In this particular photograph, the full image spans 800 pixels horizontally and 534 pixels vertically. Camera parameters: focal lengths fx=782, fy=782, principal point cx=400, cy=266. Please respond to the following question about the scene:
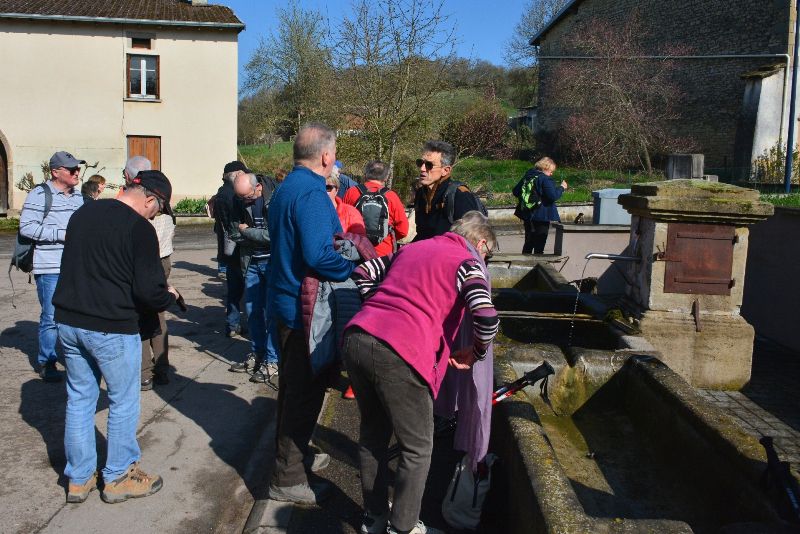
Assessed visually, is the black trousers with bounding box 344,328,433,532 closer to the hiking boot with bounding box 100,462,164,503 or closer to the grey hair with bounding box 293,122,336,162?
the grey hair with bounding box 293,122,336,162

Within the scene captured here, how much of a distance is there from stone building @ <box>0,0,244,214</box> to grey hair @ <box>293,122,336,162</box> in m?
23.4

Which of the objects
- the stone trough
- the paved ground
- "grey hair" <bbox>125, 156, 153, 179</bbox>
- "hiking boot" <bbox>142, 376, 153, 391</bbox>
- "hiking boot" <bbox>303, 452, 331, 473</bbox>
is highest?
"grey hair" <bbox>125, 156, 153, 179</bbox>

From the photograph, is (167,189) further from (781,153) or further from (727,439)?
(781,153)

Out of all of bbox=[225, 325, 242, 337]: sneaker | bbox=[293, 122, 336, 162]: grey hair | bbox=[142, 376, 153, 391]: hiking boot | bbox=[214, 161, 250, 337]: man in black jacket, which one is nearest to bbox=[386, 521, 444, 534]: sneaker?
bbox=[293, 122, 336, 162]: grey hair

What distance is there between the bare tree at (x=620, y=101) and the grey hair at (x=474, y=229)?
25676 mm

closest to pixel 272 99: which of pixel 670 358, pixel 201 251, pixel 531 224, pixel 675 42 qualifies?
pixel 675 42

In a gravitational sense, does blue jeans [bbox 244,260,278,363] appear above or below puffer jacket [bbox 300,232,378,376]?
below

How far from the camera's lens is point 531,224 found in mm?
10703

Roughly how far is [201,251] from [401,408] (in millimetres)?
14039

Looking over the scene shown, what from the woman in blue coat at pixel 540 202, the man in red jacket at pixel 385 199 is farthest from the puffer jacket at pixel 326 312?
the woman in blue coat at pixel 540 202

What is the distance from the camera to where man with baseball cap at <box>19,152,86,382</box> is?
20.5 feet

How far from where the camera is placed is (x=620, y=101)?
98.7 feet

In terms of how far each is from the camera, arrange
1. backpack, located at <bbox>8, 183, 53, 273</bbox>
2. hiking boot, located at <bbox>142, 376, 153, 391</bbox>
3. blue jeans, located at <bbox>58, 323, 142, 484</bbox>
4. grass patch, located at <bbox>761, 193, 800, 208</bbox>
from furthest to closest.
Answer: grass patch, located at <bbox>761, 193, 800, 208</bbox> → hiking boot, located at <bbox>142, 376, 153, 391</bbox> → backpack, located at <bbox>8, 183, 53, 273</bbox> → blue jeans, located at <bbox>58, 323, 142, 484</bbox>

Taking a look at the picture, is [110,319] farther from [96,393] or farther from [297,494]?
[297,494]
